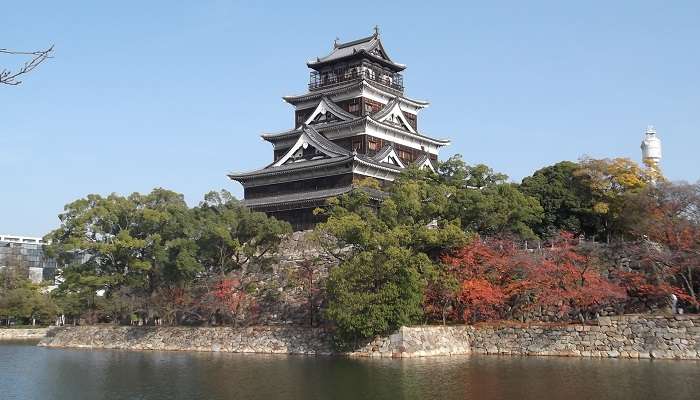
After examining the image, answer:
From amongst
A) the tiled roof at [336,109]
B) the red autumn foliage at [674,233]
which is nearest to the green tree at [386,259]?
the red autumn foliage at [674,233]

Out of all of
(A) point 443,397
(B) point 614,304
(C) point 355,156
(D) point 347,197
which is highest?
(C) point 355,156

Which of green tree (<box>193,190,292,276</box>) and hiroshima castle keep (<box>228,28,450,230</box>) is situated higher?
hiroshima castle keep (<box>228,28,450,230</box>)

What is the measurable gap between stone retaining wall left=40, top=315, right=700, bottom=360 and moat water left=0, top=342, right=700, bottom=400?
3.25ft

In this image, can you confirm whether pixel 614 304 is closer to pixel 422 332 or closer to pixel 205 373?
pixel 422 332

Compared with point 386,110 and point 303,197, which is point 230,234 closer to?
point 303,197

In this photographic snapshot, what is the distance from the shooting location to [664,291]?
24.7 metres

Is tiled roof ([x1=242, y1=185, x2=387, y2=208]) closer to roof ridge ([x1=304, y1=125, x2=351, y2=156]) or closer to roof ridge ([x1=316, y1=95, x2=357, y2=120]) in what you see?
roof ridge ([x1=304, y1=125, x2=351, y2=156])

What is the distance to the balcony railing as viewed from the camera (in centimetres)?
4425

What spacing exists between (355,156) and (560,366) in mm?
18509

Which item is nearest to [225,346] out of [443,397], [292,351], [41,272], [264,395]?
[292,351]

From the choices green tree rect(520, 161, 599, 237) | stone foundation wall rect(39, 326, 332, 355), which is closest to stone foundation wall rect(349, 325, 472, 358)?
stone foundation wall rect(39, 326, 332, 355)

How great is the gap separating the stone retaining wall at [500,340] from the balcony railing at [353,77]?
815 inches

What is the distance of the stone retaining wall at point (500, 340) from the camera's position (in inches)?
925

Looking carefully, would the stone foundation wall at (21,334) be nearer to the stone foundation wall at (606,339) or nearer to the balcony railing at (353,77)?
the balcony railing at (353,77)
